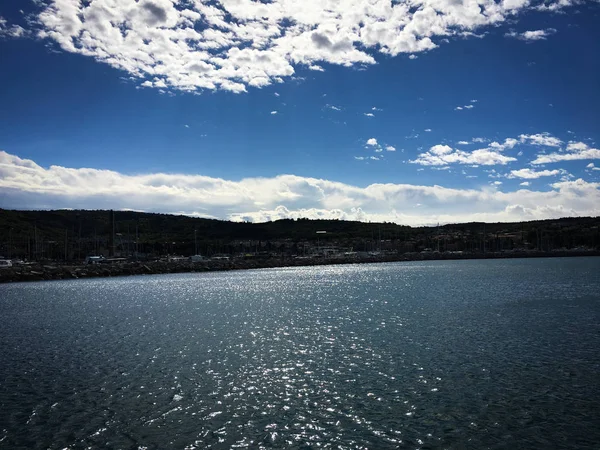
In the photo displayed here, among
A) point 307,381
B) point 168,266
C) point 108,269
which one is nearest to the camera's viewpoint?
point 307,381

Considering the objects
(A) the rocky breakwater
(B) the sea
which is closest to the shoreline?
(A) the rocky breakwater

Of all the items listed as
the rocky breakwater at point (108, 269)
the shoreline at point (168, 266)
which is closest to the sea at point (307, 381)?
the rocky breakwater at point (108, 269)

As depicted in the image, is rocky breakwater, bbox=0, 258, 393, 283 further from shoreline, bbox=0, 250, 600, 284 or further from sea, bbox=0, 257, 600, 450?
sea, bbox=0, 257, 600, 450

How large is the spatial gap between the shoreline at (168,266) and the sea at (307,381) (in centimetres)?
6382

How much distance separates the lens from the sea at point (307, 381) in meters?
12.2

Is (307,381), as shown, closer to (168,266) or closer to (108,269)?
(108,269)

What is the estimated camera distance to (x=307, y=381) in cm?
1717

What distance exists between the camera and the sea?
40.1 feet

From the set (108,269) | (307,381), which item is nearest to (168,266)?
(108,269)

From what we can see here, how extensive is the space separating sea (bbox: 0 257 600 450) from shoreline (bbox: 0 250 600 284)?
63820 mm

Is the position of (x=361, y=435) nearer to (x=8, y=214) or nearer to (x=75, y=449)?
(x=75, y=449)

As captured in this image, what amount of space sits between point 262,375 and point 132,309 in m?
26.9

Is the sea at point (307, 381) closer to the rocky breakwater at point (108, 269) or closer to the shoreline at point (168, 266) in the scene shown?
the rocky breakwater at point (108, 269)

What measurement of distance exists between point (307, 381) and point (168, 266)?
11320cm
